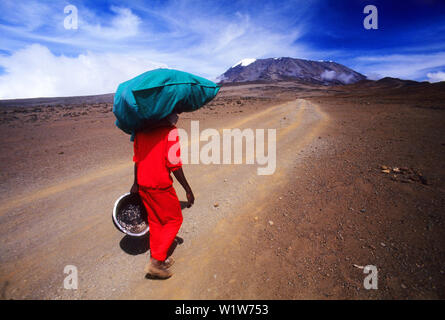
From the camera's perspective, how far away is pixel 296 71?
14438cm

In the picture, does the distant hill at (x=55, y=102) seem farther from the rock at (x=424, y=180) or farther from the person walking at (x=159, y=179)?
the rock at (x=424, y=180)

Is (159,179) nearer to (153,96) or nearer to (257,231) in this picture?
(153,96)

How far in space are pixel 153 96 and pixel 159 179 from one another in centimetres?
82

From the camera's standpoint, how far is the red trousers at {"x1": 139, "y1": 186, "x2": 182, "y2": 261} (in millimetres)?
2139

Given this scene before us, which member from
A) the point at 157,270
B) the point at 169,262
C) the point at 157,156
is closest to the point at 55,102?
the point at 157,156

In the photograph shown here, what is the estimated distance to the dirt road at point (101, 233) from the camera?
83.5 inches

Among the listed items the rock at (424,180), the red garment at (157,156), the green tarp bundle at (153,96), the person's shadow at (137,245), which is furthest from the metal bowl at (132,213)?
the rock at (424,180)

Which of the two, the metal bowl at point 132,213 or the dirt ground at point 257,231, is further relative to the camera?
the metal bowl at point 132,213

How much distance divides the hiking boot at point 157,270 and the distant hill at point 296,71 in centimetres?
13489

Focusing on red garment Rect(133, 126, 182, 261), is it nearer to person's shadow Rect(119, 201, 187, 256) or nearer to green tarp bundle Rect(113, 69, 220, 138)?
green tarp bundle Rect(113, 69, 220, 138)

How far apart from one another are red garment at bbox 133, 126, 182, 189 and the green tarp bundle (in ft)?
0.55

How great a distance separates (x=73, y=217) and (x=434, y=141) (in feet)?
27.5

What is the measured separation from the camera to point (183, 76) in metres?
2.00
